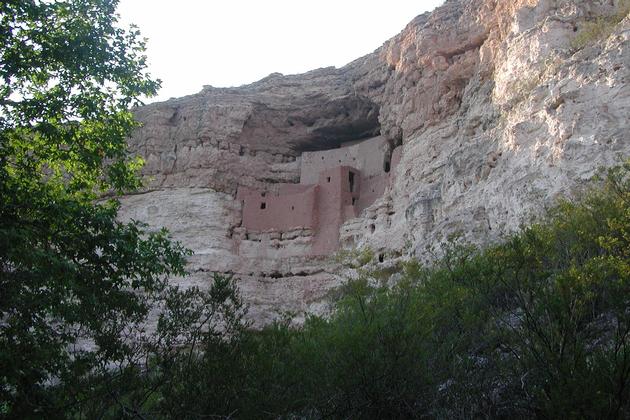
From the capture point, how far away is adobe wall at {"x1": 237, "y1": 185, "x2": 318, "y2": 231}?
23.9 meters

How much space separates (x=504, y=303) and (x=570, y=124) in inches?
233

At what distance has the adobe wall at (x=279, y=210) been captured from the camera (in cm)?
2388

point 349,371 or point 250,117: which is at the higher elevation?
point 250,117

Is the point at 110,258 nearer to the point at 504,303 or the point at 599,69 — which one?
the point at 504,303

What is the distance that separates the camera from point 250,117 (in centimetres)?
2716

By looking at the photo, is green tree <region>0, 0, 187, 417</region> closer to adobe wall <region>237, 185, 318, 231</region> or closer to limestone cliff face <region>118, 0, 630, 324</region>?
limestone cliff face <region>118, 0, 630, 324</region>

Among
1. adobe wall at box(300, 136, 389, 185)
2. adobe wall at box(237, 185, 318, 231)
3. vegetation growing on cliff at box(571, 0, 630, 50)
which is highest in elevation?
vegetation growing on cliff at box(571, 0, 630, 50)

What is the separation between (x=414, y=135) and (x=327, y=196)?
11.8 feet

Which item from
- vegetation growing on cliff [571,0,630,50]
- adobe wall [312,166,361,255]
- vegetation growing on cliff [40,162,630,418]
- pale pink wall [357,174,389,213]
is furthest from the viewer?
pale pink wall [357,174,389,213]

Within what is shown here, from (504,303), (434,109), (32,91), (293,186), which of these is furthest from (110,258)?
(293,186)

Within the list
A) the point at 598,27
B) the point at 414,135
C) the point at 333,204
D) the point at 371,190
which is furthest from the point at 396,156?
the point at 598,27

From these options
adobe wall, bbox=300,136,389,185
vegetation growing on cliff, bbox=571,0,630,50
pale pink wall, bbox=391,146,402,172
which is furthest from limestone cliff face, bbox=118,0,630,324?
adobe wall, bbox=300,136,389,185

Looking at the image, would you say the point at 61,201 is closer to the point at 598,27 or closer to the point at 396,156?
the point at 598,27

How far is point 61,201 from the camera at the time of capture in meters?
8.43
